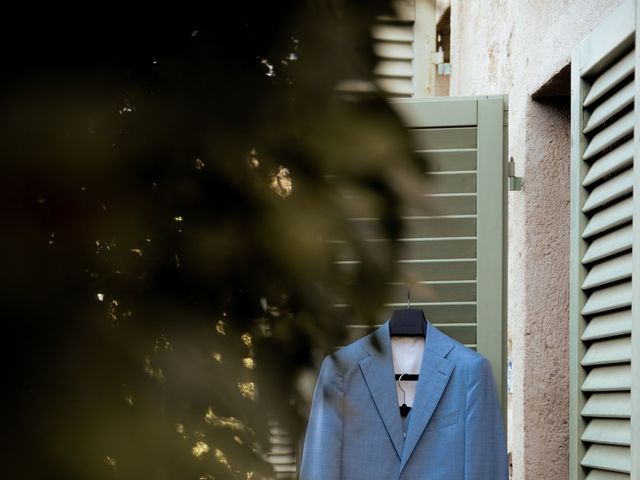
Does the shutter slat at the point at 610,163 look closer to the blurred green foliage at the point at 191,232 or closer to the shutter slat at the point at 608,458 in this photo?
the shutter slat at the point at 608,458

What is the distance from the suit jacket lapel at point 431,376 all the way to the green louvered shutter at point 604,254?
47 centimetres

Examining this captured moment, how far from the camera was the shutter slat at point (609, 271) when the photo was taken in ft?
9.68

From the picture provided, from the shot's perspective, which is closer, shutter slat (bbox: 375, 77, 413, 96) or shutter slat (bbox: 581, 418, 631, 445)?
shutter slat (bbox: 375, 77, 413, 96)

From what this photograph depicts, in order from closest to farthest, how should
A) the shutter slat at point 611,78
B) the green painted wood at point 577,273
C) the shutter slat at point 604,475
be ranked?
1. the shutter slat at point 611,78
2. the shutter slat at point 604,475
3. the green painted wood at point 577,273

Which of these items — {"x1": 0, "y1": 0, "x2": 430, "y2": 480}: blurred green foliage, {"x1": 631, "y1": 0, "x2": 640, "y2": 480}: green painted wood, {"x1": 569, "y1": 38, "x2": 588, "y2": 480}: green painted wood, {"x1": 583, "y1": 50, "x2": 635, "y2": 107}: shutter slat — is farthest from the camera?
{"x1": 569, "y1": 38, "x2": 588, "y2": 480}: green painted wood

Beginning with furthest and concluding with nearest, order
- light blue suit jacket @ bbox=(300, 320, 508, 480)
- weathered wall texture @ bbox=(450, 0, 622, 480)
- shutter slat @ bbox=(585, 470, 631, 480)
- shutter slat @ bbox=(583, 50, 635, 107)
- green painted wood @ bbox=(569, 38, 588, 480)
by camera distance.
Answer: weathered wall texture @ bbox=(450, 0, 622, 480)
light blue suit jacket @ bbox=(300, 320, 508, 480)
green painted wood @ bbox=(569, 38, 588, 480)
shutter slat @ bbox=(585, 470, 631, 480)
shutter slat @ bbox=(583, 50, 635, 107)

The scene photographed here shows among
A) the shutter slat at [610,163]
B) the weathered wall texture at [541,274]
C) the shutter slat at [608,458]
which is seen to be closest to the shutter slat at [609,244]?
the shutter slat at [610,163]

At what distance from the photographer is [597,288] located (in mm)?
3229

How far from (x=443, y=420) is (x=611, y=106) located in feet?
3.93

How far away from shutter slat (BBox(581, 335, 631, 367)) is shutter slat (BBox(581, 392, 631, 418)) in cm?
9

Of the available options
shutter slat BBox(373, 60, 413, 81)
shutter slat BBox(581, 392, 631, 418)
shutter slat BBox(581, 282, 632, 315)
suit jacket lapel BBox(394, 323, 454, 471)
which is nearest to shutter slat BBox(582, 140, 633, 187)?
shutter slat BBox(581, 282, 632, 315)

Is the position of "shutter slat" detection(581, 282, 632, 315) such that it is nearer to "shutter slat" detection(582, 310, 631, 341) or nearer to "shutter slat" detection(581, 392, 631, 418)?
"shutter slat" detection(582, 310, 631, 341)

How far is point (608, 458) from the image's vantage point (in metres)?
3.09

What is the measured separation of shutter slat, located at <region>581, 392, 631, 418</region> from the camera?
2971 millimetres
